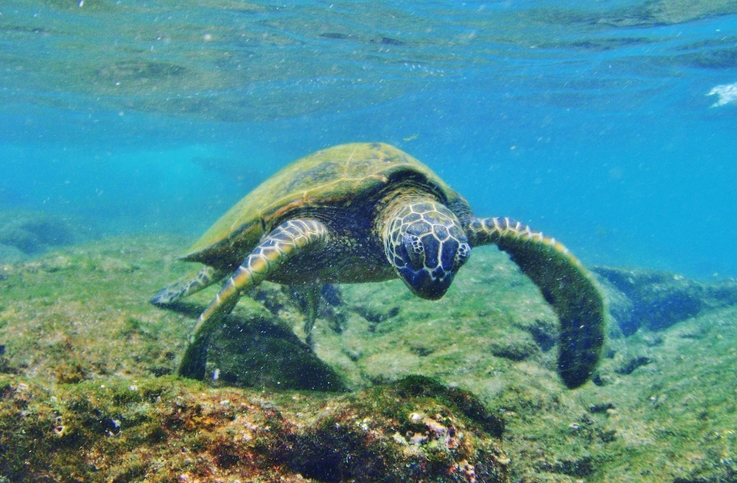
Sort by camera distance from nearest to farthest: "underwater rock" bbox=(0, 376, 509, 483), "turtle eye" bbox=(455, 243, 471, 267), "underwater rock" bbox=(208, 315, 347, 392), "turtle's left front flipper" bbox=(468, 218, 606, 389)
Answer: "underwater rock" bbox=(0, 376, 509, 483) < "turtle eye" bbox=(455, 243, 471, 267) < "underwater rock" bbox=(208, 315, 347, 392) < "turtle's left front flipper" bbox=(468, 218, 606, 389)

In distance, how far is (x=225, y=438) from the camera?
2100mm

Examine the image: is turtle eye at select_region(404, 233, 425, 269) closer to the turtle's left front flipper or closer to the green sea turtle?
the green sea turtle

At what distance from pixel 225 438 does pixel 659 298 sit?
1181cm

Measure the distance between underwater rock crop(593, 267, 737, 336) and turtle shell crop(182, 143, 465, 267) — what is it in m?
7.28

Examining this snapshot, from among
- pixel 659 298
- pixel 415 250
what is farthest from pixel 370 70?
pixel 415 250

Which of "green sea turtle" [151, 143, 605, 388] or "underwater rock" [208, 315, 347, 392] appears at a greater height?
"green sea turtle" [151, 143, 605, 388]

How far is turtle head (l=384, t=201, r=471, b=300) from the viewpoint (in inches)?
123

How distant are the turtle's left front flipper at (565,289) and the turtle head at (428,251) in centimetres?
116

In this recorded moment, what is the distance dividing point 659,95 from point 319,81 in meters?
19.7

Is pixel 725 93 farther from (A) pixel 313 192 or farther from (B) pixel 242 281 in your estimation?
(B) pixel 242 281

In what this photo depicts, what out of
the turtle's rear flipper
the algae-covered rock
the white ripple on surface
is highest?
the white ripple on surface

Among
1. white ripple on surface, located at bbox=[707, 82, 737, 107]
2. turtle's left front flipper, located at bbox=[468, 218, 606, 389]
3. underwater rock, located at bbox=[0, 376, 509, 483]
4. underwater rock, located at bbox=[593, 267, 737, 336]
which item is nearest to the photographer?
underwater rock, located at bbox=[0, 376, 509, 483]

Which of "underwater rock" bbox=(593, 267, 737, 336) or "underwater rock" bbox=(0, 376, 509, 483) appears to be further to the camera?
"underwater rock" bbox=(593, 267, 737, 336)

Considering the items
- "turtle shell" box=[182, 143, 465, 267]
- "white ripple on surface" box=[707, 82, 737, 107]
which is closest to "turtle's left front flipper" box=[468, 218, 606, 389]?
"turtle shell" box=[182, 143, 465, 267]
